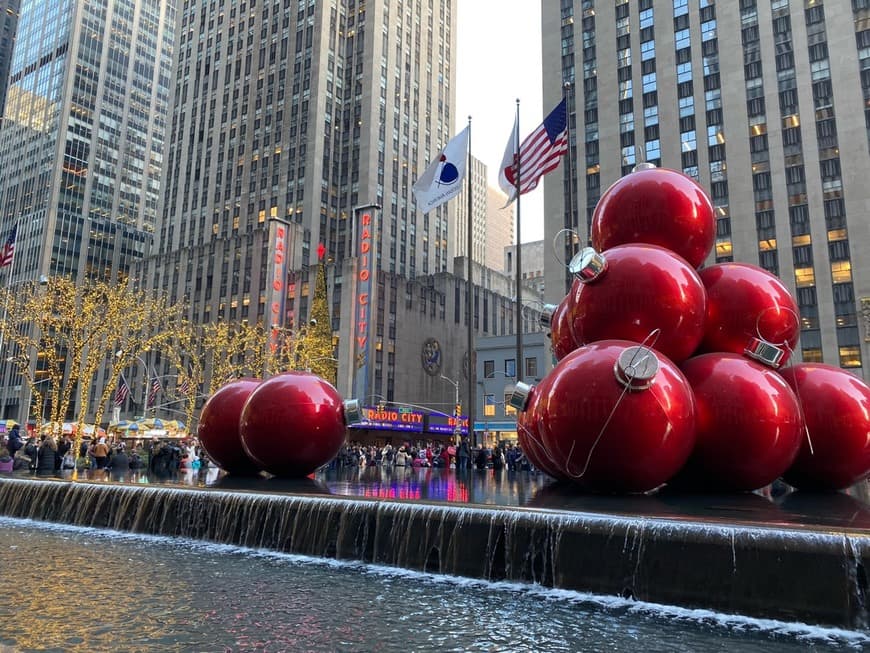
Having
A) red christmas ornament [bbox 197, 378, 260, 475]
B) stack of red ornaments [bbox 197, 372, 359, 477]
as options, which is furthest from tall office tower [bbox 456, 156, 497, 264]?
stack of red ornaments [bbox 197, 372, 359, 477]

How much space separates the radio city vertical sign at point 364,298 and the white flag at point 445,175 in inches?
1846

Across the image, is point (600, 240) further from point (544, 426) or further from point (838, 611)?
point (838, 611)

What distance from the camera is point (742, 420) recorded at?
30.8 ft

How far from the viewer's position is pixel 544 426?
9469mm

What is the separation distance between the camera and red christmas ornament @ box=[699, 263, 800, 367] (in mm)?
10539

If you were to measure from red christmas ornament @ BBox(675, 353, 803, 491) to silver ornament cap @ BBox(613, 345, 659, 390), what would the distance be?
4.77 feet

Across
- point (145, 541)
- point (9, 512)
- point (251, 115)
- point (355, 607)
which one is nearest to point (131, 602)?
point (355, 607)

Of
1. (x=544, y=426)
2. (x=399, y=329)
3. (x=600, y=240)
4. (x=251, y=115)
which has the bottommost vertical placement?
(x=544, y=426)

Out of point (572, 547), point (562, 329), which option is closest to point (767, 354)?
point (562, 329)

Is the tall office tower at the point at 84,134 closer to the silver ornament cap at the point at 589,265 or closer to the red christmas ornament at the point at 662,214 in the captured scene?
the red christmas ornament at the point at 662,214

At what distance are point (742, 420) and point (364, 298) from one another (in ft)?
213

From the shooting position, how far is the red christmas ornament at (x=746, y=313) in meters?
10.5

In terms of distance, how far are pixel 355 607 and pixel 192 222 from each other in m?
103

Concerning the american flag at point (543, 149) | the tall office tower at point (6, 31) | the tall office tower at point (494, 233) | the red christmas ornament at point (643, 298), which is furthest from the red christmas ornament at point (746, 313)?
the tall office tower at point (6, 31)
